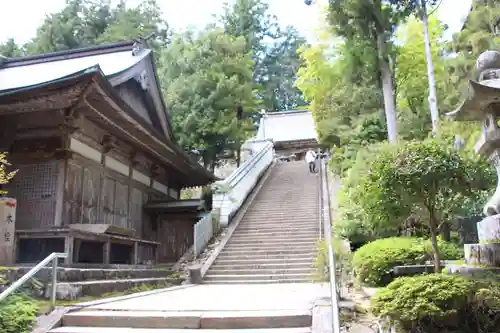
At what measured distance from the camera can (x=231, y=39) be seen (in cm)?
2670

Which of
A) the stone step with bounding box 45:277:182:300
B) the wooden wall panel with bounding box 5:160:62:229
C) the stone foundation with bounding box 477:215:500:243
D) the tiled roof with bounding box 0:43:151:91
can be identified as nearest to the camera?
the stone step with bounding box 45:277:182:300

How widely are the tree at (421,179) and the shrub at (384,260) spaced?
1.50 meters

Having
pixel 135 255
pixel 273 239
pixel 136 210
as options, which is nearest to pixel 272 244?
pixel 273 239

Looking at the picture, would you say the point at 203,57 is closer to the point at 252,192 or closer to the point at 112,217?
the point at 252,192

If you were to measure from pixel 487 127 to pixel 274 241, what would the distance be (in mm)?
8264

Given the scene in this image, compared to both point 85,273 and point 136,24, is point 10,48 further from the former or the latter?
point 85,273

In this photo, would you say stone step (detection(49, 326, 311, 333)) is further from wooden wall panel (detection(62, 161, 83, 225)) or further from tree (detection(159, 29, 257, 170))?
tree (detection(159, 29, 257, 170))

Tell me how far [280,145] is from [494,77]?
33.1 meters

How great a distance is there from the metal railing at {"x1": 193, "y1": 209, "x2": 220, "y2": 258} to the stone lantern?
8.45 m

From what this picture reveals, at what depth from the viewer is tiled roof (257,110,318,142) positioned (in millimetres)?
40625

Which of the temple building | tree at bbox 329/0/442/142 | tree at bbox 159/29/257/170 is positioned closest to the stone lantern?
tree at bbox 329/0/442/142

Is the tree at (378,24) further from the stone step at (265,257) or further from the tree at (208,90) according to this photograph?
the tree at (208,90)

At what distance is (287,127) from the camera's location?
42.1 meters

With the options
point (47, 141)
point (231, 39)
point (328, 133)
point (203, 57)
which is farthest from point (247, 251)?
point (231, 39)
